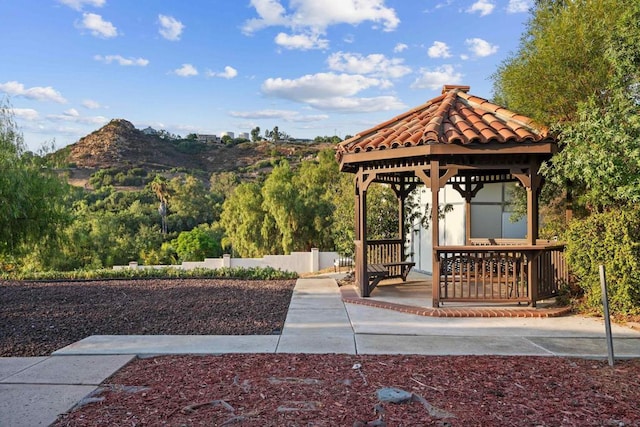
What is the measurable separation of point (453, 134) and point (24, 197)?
1031cm

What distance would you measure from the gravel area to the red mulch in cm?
173

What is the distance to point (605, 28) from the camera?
261 inches

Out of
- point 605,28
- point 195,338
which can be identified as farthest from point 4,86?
point 605,28

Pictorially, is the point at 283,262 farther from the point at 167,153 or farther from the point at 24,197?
the point at 167,153

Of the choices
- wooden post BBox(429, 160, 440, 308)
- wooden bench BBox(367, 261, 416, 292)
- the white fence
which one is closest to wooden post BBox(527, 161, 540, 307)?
wooden post BBox(429, 160, 440, 308)

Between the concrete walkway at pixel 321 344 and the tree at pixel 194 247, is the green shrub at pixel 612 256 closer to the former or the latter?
the concrete walkway at pixel 321 344

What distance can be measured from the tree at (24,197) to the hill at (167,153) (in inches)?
1762

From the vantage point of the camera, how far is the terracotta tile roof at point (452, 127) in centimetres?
712

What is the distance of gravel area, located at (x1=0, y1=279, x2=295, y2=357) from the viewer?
20.2ft

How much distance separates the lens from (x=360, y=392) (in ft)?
12.4

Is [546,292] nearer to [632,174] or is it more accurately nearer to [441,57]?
[632,174]

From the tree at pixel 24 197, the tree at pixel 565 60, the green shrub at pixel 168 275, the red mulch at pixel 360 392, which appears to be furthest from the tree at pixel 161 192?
the red mulch at pixel 360 392

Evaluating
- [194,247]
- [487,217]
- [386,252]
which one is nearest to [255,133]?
[194,247]

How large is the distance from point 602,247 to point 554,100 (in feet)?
8.02
